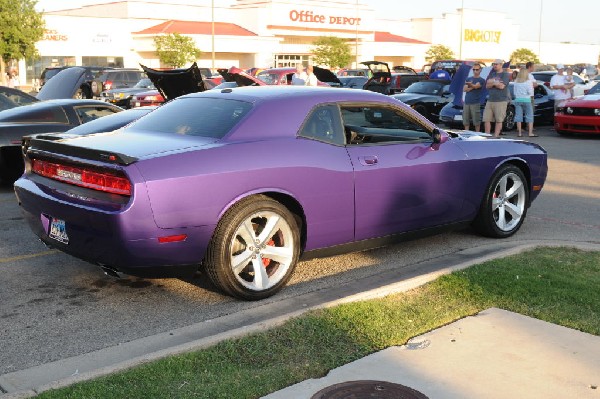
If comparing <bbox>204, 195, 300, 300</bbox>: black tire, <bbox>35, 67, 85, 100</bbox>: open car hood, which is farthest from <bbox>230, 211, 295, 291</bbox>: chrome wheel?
<bbox>35, 67, 85, 100</bbox>: open car hood

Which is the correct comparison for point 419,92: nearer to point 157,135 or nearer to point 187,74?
point 187,74

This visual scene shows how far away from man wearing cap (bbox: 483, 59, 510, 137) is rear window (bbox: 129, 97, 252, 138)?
36.4 feet

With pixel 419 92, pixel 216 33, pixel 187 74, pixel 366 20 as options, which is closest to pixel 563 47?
pixel 366 20

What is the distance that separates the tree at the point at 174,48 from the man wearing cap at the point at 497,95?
45221mm

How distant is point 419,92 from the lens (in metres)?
21.5

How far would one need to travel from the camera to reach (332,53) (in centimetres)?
7006

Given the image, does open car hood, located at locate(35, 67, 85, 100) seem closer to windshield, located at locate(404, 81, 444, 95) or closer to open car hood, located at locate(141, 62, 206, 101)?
open car hood, located at locate(141, 62, 206, 101)

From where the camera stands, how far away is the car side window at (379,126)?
6.14 metres

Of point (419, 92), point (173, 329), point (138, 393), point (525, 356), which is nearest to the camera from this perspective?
point (138, 393)

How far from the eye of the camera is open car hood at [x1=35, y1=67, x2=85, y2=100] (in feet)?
39.5

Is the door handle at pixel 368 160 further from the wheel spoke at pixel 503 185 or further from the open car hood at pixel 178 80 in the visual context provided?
the open car hood at pixel 178 80

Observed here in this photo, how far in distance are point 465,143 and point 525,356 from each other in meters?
3.09

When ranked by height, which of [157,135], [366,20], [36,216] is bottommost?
[36,216]

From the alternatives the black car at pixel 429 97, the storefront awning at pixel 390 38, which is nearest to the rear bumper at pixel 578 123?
the black car at pixel 429 97
